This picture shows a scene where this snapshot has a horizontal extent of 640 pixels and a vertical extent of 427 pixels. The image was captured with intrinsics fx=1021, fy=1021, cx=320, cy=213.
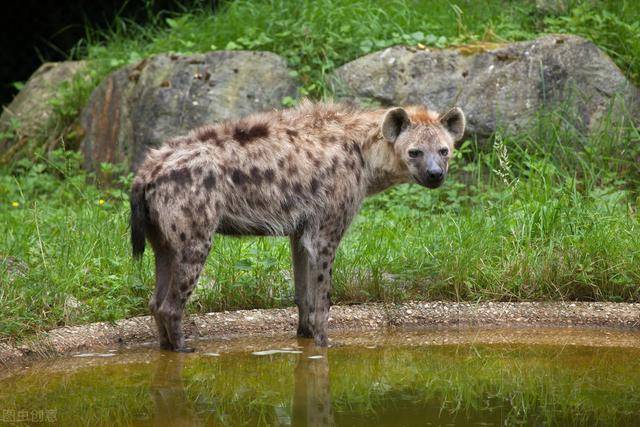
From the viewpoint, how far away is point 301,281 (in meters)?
5.05

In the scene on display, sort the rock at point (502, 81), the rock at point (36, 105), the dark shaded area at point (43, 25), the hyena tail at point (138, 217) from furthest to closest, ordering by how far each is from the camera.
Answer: the dark shaded area at point (43, 25)
the rock at point (36, 105)
the rock at point (502, 81)
the hyena tail at point (138, 217)

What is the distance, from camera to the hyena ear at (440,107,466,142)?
5195 millimetres

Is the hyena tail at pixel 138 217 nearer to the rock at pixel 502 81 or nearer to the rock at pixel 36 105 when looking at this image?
the rock at pixel 502 81

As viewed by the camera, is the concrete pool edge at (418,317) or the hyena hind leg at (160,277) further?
the concrete pool edge at (418,317)

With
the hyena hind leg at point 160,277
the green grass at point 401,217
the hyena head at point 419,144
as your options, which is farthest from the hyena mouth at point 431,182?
the hyena hind leg at point 160,277

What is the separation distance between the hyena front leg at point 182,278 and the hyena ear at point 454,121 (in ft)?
4.62

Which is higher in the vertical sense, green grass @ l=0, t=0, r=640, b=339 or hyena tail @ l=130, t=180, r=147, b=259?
hyena tail @ l=130, t=180, r=147, b=259

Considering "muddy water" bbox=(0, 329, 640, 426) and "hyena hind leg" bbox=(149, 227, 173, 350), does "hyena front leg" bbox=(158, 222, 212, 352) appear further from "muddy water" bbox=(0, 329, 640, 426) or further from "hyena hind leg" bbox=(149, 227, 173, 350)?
"muddy water" bbox=(0, 329, 640, 426)

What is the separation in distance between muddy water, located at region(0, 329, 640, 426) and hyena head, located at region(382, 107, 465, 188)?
79 centimetres

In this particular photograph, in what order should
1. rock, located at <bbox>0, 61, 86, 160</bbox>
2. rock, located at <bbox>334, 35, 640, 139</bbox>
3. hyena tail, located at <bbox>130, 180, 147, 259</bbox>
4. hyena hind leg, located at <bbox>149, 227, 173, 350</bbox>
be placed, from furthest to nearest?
rock, located at <bbox>0, 61, 86, 160</bbox>, rock, located at <bbox>334, 35, 640, 139</bbox>, hyena hind leg, located at <bbox>149, 227, 173, 350</bbox>, hyena tail, located at <bbox>130, 180, 147, 259</bbox>

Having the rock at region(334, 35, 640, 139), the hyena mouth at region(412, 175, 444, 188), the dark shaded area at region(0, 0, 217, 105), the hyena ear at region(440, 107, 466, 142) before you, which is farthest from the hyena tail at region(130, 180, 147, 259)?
the dark shaded area at region(0, 0, 217, 105)

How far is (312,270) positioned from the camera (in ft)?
16.2

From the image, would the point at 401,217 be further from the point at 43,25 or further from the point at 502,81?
the point at 43,25

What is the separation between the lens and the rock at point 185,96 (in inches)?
302
